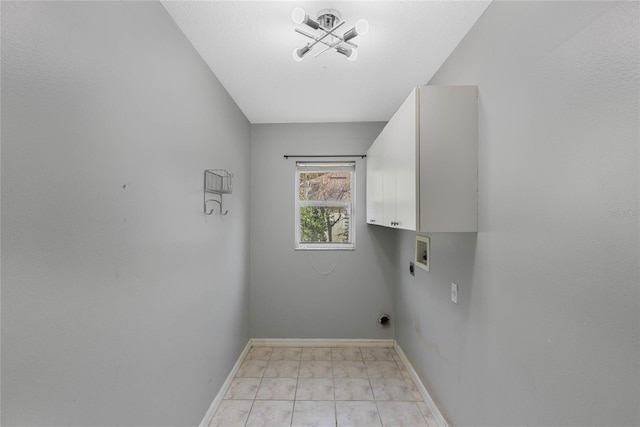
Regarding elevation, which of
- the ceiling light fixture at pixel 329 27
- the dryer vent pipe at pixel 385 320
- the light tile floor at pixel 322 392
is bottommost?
the light tile floor at pixel 322 392

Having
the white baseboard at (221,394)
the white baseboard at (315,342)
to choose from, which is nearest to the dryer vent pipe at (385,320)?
the white baseboard at (315,342)

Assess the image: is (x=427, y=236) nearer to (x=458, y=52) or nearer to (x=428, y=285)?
(x=428, y=285)

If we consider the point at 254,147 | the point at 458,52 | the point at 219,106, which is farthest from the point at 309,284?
the point at 458,52

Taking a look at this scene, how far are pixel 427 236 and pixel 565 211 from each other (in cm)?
132

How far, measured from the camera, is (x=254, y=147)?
329 cm

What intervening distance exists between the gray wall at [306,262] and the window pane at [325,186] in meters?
0.14

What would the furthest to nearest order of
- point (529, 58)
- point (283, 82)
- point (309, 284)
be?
point (309, 284), point (283, 82), point (529, 58)

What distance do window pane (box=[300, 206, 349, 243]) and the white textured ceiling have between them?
1.15 meters

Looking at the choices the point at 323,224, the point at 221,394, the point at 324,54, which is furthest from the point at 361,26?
the point at 221,394

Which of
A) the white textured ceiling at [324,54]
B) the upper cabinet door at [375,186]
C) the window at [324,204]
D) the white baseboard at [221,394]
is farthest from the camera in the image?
the window at [324,204]

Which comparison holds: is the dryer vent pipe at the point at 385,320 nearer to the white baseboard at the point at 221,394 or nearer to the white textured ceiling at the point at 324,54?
the white baseboard at the point at 221,394

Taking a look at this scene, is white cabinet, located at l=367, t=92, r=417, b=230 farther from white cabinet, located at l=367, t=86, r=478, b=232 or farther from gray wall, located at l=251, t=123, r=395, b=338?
gray wall, located at l=251, t=123, r=395, b=338

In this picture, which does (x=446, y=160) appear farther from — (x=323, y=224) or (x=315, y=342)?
(x=315, y=342)

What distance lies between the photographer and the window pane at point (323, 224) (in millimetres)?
3340
